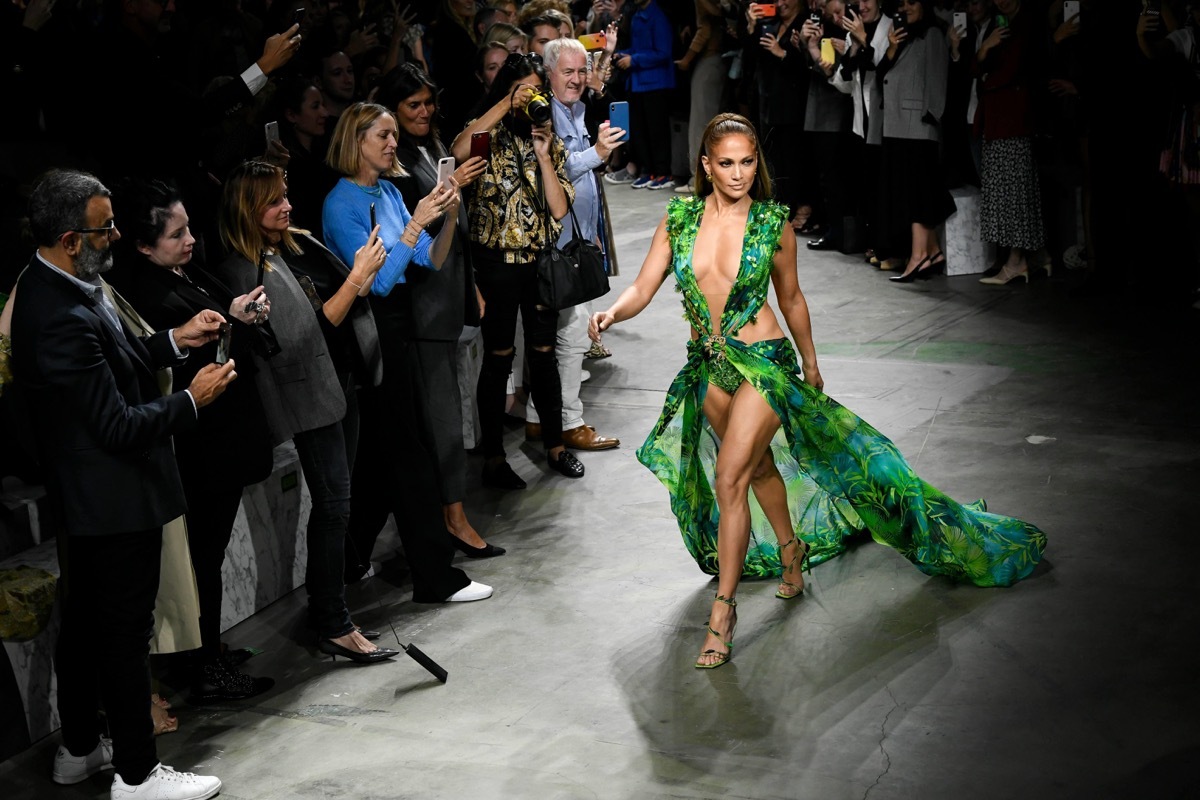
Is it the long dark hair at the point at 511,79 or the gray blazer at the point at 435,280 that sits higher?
the long dark hair at the point at 511,79

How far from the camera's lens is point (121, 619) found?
395 cm

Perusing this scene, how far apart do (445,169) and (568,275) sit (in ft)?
3.75

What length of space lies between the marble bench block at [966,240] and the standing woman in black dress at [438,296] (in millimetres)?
5087

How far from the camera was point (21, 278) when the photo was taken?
383cm

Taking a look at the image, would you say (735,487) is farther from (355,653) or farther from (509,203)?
(509,203)

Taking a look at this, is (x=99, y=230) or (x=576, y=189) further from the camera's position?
(x=576, y=189)

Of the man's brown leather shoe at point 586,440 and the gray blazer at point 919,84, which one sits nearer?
the man's brown leather shoe at point 586,440

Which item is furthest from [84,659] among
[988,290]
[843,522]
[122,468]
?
[988,290]

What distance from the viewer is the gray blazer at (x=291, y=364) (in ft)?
15.5

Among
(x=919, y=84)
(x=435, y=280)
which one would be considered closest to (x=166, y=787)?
(x=435, y=280)

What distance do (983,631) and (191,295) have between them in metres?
2.93

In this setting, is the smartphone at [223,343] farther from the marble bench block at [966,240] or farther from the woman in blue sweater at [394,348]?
the marble bench block at [966,240]

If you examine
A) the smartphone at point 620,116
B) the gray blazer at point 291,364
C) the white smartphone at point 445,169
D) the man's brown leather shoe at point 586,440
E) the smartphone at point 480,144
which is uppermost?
the smartphone at point 620,116

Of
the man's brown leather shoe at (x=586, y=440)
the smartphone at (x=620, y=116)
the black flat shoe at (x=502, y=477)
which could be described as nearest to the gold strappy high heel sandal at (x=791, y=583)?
the black flat shoe at (x=502, y=477)
